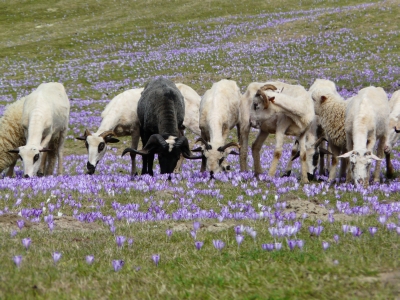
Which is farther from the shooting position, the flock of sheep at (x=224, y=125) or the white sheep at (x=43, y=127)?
the white sheep at (x=43, y=127)

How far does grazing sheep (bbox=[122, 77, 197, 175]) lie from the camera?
1332 centimetres

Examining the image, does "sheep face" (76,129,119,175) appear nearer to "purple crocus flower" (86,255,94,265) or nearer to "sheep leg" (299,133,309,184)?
"sheep leg" (299,133,309,184)

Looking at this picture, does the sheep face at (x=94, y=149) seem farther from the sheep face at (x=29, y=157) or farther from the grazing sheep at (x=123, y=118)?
the sheep face at (x=29, y=157)

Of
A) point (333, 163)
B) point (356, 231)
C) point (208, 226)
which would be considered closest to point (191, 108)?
point (333, 163)

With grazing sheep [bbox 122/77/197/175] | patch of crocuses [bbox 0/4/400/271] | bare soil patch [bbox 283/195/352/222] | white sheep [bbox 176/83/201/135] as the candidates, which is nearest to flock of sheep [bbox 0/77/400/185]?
grazing sheep [bbox 122/77/197/175]

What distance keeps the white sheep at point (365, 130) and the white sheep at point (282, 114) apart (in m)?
1.32

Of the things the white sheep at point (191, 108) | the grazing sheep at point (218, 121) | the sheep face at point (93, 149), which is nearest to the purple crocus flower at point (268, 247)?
the grazing sheep at point (218, 121)

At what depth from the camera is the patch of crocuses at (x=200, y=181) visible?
7.79 m

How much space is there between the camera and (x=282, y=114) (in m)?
13.6

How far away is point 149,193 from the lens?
35.6 feet

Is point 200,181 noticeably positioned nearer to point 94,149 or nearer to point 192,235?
point 94,149

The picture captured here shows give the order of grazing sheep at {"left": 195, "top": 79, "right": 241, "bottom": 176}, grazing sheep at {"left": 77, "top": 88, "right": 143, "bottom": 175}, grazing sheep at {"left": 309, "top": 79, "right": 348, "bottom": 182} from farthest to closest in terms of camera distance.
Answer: grazing sheep at {"left": 77, "top": 88, "right": 143, "bottom": 175}, grazing sheep at {"left": 309, "top": 79, "right": 348, "bottom": 182}, grazing sheep at {"left": 195, "top": 79, "right": 241, "bottom": 176}

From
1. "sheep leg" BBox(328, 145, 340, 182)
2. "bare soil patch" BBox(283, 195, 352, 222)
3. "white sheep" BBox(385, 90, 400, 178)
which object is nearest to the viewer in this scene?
"bare soil patch" BBox(283, 195, 352, 222)

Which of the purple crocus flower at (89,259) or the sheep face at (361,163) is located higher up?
the sheep face at (361,163)
